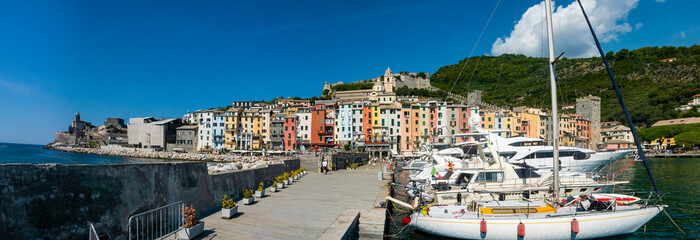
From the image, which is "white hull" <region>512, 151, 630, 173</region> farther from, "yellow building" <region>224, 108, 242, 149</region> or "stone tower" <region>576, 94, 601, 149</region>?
"stone tower" <region>576, 94, 601, 149</region>

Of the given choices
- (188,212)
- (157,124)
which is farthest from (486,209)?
(157,124)

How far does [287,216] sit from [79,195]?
17.3 ft

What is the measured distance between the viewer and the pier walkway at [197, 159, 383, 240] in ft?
26.7

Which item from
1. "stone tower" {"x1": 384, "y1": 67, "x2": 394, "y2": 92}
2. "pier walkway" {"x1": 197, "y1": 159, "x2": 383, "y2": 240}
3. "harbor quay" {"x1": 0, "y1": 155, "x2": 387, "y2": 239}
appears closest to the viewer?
"harbor quay" {"x1": 0, "y1": 155, "x2": 387, "y2": 239}

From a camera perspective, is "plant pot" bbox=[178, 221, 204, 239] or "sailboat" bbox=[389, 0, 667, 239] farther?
"sailboat" bbox=[389, 0, 667, 239]

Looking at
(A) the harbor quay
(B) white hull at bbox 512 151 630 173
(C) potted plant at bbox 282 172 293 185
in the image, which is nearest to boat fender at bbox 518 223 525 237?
(A) the harbor quay

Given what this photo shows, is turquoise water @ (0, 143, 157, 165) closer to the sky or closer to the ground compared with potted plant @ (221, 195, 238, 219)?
closer to the ground

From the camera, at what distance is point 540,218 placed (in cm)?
1189

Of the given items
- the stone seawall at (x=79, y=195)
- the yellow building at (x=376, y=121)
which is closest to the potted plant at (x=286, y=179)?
the stone seawall at (x=79, y=195)

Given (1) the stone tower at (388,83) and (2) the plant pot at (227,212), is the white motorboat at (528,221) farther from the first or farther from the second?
(1) the stone tower at (388,83)

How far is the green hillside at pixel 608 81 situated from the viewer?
110875 millimetres

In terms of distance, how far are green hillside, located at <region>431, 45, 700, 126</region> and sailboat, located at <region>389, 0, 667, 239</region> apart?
88.3 m

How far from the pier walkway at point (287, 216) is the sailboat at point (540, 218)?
104 inches

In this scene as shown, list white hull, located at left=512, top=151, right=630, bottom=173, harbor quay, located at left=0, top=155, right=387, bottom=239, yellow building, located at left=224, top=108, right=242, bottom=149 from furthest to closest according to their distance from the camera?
yellow building, located at left=224, top=108, right=242, bottom=149 → white hull, located at left=512, top=151, right=630, bottom=173 → harbor quay, located at left=0, top=155, right=387, bottom=239
